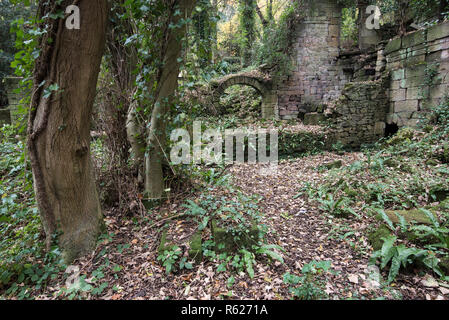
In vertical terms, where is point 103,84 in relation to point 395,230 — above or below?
above

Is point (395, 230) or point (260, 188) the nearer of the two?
point (395, 230)

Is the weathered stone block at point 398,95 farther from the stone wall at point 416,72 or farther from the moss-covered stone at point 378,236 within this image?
the moss-covered stone at point 378,236

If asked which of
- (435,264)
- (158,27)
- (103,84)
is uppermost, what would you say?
(158,27)

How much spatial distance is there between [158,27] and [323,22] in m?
11.0

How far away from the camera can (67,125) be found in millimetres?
2260

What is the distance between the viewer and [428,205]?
10.6ft

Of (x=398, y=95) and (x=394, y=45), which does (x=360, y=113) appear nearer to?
(x=398, y=95)

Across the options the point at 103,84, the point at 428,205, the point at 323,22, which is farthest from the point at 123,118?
the point at 323,22

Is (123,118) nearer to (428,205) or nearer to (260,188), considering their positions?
(260,188)

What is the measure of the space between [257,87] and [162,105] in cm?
854

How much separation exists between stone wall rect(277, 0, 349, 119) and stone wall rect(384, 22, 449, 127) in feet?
10.7

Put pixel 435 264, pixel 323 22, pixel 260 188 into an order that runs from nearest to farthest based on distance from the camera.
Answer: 1. pixel 435 264
2. pixel 260 188
3. pixel 323 22
